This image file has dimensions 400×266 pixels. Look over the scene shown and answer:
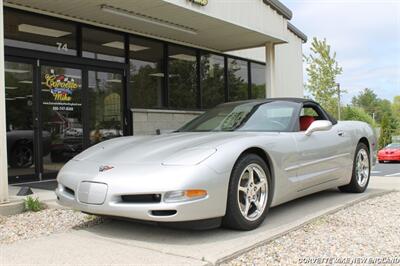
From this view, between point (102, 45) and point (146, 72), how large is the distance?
4.41ft

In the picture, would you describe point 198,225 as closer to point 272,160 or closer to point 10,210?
point 272,160

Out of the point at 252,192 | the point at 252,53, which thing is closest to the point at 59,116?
the point at 252,192

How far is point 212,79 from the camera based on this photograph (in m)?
12.2

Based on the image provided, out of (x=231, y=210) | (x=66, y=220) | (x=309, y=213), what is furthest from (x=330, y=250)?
(x=66, y=220)

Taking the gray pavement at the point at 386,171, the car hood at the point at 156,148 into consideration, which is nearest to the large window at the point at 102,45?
the car hood at the point at 156,148

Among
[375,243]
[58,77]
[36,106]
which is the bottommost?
[375,243]

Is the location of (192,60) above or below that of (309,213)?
above

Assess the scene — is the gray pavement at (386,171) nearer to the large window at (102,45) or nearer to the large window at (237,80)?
the large window at (237,80)

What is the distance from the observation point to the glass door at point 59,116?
8000 millimetres

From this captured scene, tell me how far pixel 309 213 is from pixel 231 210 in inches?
52.9

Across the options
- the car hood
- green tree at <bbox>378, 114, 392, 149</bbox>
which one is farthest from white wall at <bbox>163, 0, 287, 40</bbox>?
green tree at <bbox>378, 114, 392, 149</bbox>

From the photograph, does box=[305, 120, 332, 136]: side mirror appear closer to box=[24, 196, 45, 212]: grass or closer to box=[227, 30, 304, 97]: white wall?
box=[24, 196, 45, 212]: grass

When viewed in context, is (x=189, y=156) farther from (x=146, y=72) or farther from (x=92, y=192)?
(x=146, y=72)

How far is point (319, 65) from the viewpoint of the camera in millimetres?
34656
